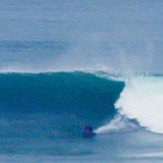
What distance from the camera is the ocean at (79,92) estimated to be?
54.0 ft

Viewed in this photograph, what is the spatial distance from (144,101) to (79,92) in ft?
6.19

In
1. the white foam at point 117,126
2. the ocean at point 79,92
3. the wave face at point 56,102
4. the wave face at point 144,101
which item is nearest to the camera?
the ocean at point 79,92

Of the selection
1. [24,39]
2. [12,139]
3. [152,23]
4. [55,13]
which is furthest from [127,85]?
[55,13]

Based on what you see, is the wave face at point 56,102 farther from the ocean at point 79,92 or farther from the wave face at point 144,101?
the wave face at point 144,101

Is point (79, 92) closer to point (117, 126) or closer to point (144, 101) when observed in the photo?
point (144, 101)

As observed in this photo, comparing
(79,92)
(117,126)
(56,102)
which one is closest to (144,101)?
(117,126)

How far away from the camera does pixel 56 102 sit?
1978 cm

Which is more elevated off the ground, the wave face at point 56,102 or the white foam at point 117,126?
the wave face at point 56,102

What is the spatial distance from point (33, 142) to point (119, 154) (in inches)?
80.0

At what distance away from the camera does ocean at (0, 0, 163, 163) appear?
648 inches

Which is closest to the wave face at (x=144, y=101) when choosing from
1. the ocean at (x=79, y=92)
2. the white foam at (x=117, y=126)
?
the ocean at (x=79, y=92)

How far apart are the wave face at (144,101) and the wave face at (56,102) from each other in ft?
0.91

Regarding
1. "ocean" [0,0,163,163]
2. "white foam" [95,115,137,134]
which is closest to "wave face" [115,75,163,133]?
"ocean" [0,0,163,163]

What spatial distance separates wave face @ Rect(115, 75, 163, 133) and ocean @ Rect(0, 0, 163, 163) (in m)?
0.02
